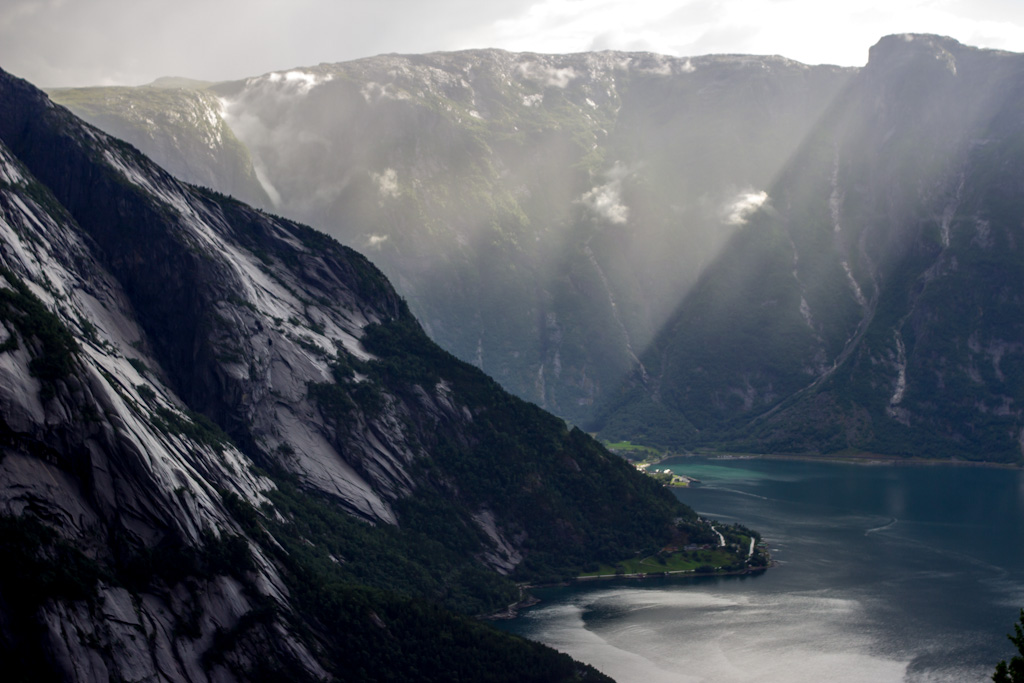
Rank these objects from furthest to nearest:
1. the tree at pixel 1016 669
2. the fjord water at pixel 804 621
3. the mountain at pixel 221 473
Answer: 1. the fjord water at pixel 804 621
2. the mountain at pixel 221 473
3. the tree at pixel 1016 669

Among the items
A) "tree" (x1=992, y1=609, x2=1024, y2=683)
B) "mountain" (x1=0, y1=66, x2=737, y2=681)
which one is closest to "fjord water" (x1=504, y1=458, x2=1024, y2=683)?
"mountain" (x1=0, y1=66, x2=737, y2=681)

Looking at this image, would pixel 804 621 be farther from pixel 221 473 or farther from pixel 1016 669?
pixel 1016 669

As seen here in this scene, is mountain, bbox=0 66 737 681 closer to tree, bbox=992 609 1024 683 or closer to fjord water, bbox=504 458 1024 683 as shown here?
fjord water, bbox=504 458 1024 683

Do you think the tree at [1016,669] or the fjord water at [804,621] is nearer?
the tree at [1016,669]

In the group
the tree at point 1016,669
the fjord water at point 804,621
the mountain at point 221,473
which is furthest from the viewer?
the fjord water at point 804,621

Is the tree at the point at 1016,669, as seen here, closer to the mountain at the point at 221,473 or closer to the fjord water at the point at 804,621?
the mountain at the point at 221,473

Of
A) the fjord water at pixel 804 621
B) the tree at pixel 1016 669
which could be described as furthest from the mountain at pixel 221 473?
the tree at pixel 1016 669

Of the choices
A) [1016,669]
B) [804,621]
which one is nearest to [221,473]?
[804,621]

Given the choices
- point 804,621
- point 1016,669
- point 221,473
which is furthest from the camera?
point 804,621

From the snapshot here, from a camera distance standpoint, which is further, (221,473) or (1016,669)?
(221,473)
